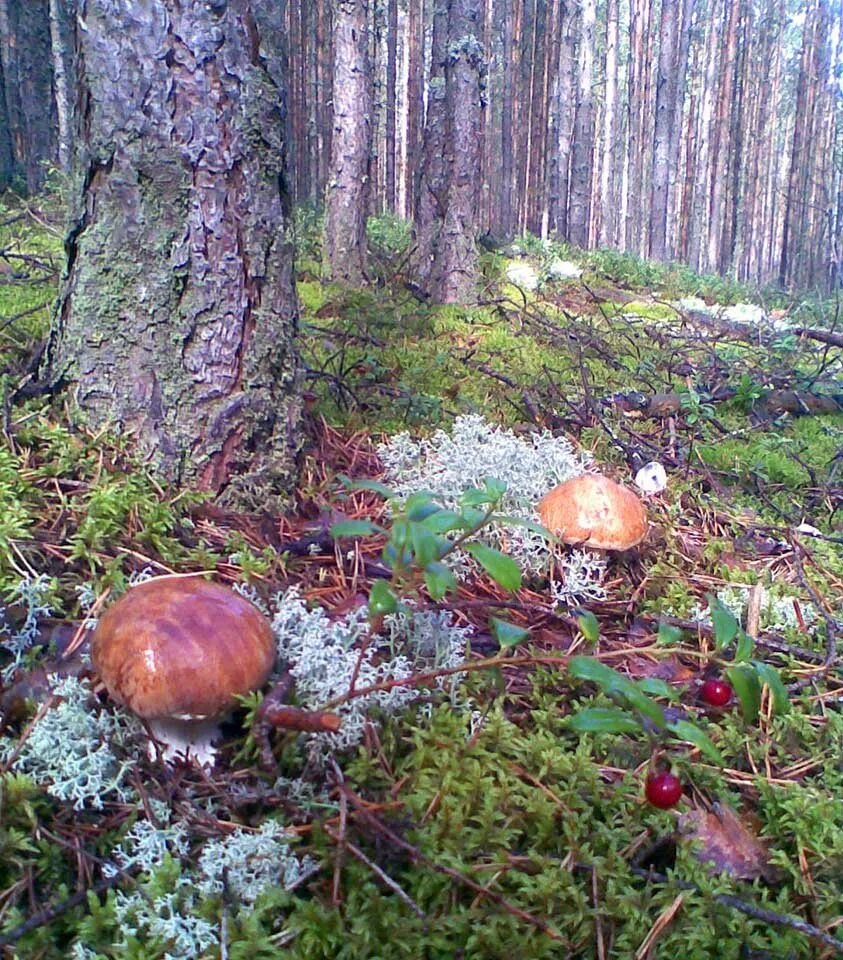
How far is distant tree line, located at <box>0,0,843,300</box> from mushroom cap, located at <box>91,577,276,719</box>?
1374mm

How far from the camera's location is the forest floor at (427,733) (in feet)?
3.97

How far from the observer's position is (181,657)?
1.28 m

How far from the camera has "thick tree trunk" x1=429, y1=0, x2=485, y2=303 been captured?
546 cm

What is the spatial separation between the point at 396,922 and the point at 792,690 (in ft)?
3.56

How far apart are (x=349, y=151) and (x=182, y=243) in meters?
5.12

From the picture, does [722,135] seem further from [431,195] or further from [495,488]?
[495,488]

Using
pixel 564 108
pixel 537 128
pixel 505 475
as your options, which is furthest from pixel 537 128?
pixel 505 475

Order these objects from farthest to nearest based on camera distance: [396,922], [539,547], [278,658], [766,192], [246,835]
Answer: [766,192] < [539,547] < [278,658] < [246,835] < [396,922]

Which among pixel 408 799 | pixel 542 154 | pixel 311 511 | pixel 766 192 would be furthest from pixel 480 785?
pixel 766 192

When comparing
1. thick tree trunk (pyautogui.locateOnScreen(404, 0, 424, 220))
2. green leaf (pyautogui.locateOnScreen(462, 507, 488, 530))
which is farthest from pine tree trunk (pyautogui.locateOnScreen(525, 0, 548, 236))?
green leaf (pyautogui.locateOnScreen(462, 507, 488, 530))

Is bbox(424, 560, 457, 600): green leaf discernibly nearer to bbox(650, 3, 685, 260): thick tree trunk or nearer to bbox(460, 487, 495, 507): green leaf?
bbox(460, 487, 495, 507): green leaf

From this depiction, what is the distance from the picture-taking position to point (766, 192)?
28.9 metres

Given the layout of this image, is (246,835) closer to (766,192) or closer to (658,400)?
(658,400)

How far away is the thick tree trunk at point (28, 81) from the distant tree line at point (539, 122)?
3 centimetres
